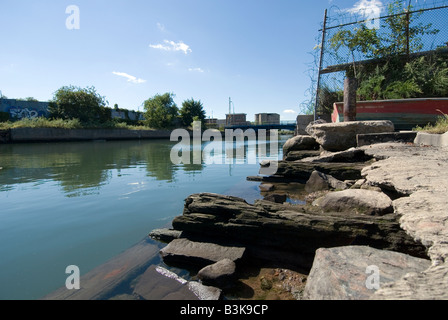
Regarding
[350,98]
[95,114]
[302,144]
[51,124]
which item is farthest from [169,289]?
[95,114]

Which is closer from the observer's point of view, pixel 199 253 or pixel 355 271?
A: pixel 355 271

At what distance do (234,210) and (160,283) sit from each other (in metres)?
1.28

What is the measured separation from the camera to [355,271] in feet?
6.07

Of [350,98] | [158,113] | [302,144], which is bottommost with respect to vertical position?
[302,144]

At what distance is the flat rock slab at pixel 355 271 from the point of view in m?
1.67

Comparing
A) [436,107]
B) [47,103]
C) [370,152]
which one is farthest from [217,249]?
[47,103]

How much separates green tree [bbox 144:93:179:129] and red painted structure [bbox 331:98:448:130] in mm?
42765

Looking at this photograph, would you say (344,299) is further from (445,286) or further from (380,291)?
(445,286)

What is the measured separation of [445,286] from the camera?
1.39 meters

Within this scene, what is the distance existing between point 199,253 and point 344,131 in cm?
622

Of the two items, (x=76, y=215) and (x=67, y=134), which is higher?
(x=67, y=134)

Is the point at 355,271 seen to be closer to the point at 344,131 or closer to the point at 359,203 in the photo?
the point at 359,203

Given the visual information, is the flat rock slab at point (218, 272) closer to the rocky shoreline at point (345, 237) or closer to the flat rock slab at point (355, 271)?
the rocky shoreline at point (345, 237)

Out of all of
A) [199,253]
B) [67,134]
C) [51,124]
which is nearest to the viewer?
[199,253]
